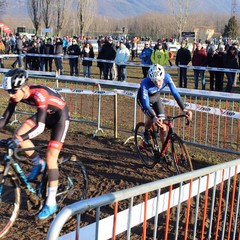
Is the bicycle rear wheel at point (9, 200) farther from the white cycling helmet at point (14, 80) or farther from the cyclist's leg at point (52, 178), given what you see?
the white cycling helmet at point (14, 80)

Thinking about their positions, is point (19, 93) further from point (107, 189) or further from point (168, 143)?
point (168, 143)

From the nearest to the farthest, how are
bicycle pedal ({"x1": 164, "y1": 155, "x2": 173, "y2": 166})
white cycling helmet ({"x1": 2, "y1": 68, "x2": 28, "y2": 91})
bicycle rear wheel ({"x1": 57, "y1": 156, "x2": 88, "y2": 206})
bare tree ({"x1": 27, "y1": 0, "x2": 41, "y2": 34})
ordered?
white cycling helmet ({"x1": 2, "y1": 68, "x2": 28, "y2": 91}) → bicycle rear wheel ({"x1": 57, "y1": 156, "x2": 88, "y2": 206}) → bicycle pedal ({"x1": 164, "y1": 155, "x2": 173, "y2": 166}) → bare tree ({"x1": 27, "y1": 0, "x2": 41, "y2": 34})

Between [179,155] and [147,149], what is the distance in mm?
966

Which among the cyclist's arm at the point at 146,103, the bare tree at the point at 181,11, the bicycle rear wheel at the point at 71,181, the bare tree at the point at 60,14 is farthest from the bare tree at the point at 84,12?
the bicycle rear wheel at the point at 71,181

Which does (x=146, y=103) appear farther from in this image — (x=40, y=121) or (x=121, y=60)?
(x=121, y=60)

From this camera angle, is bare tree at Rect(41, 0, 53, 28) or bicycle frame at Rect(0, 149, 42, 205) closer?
bicycle frame at Rect(0, 149, 42, 205)

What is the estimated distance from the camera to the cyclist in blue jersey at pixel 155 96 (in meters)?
6.81

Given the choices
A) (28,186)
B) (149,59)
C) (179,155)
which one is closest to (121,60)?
(149,59)

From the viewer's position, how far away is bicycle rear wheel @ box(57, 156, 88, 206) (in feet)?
18.2

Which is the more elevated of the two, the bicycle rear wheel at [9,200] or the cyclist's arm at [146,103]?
the cyclist's arm at [146,103]

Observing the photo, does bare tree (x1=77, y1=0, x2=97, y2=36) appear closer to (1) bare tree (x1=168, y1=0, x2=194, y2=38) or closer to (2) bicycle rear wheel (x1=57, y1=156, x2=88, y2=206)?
(1) bare tree (x1=168, y1=0, x2=194, y2=38)

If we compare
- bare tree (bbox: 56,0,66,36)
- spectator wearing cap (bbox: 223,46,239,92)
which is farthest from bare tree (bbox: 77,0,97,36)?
spectator wearing cap (bbox: 223,46,239,92)

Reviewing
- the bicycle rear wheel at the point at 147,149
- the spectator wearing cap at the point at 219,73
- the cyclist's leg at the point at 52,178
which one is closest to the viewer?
the cyclist's leg at the point at 52,178

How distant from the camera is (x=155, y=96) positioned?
24.1ft
